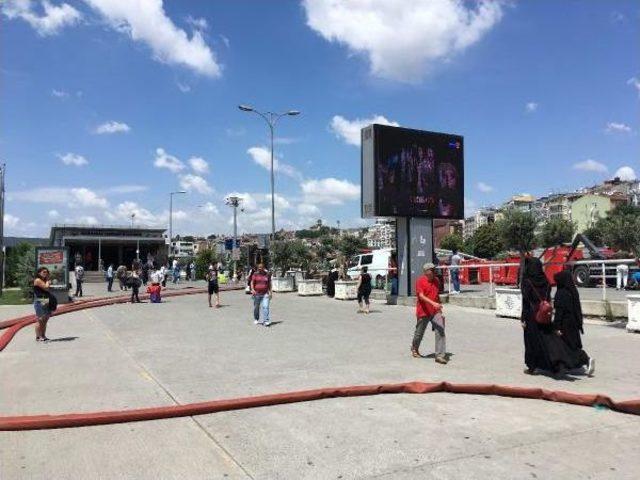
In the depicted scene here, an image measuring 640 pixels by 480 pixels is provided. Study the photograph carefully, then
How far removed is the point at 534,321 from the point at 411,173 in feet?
45.7

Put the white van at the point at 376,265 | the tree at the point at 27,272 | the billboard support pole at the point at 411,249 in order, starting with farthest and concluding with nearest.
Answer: the white van at the point at 376,265 → the tree at the point at 27,272 → the billboard support pole at the point at 411,249

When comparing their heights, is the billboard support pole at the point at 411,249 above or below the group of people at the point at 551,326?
above

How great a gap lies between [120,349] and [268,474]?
24.5 ft

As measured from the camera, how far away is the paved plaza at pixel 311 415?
15.7 ft

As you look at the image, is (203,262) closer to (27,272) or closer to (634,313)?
(27,272)

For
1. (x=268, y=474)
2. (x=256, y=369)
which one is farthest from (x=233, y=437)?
(x=256, y=369)

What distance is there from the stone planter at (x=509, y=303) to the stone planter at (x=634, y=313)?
3107 millimetres

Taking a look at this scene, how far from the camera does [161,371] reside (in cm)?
880

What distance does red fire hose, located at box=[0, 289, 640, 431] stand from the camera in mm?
5871

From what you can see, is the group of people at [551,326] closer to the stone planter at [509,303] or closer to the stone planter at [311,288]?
the stone planter at [509,303]

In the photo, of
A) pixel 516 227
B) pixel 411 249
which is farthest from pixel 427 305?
pixel 516 227

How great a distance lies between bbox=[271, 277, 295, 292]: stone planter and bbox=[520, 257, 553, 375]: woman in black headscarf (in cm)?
2218

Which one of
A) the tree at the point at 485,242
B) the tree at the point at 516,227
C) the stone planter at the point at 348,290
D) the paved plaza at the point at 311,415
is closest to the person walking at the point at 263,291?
the paved plaza at the point at 311,415

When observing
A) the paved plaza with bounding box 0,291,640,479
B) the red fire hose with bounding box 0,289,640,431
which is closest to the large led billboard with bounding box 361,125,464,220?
the paved plaza with bounding box 0,291,640,479
